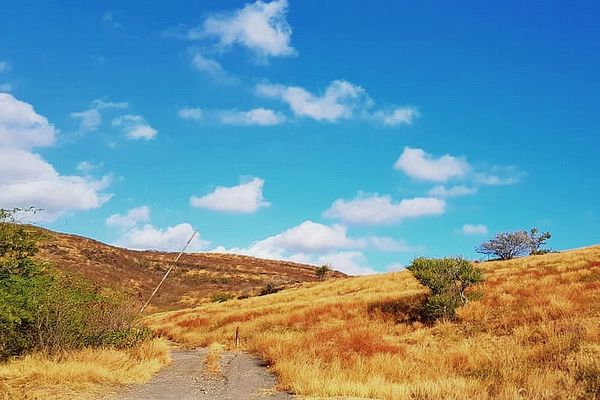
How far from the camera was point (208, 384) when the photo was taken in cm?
1257

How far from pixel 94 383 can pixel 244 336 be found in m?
13.8

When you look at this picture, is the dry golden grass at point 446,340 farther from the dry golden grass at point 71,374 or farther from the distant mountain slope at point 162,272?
the distant mountain slope at point 162,272

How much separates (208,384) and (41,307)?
180 inches

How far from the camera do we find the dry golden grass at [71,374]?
970 centimetres

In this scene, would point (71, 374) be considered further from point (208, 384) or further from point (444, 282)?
point (444, 282)

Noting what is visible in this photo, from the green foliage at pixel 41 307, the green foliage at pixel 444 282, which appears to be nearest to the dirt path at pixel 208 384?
the green foliage at pixel 41 307

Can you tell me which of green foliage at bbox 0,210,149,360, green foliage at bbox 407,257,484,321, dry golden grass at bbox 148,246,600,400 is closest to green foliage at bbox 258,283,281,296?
dry golden grass at bbox 148,246,600,400

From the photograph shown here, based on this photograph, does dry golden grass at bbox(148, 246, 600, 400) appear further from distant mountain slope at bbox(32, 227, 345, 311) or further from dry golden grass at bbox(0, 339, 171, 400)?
distant mountain slope at bbox(32, 227, 345, 311)

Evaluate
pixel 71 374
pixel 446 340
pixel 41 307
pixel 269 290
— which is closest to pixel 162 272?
pixel 269 290

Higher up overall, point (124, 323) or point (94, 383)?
point (124, 323)

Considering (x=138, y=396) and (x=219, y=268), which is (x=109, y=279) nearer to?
(x=219, y=268)

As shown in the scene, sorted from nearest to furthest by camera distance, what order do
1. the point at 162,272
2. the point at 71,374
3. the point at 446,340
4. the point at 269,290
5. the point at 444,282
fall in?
the point at 71,374
the point at 446,340
the point at 444,282
the point at 269,290
the point at 162,272

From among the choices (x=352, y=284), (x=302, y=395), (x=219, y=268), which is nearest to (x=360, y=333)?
(x=302, y=395)

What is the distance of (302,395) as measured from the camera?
10297 millimetres
